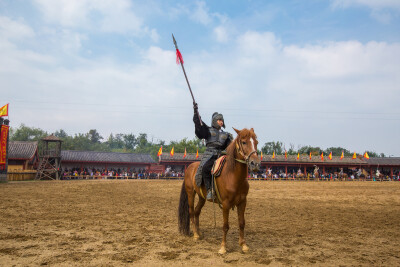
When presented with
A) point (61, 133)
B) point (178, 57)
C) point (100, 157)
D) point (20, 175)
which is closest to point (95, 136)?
point (61, 133)

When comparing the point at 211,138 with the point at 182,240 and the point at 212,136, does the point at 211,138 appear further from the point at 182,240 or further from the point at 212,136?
the point at 182,240

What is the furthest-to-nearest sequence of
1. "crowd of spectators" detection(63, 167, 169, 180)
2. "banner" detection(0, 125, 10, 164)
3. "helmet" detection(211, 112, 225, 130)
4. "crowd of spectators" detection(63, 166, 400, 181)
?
"crowd of spectators" detection(63, 166, 400, 181)
"crowd of spectators" detection(63, 167, 169, 180)
"banner" detection(0, 125, 10, 164)
"helmet" detection(211, 112, 225, 130)

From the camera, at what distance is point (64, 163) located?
39938 mm

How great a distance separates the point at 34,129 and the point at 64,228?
76.0 m

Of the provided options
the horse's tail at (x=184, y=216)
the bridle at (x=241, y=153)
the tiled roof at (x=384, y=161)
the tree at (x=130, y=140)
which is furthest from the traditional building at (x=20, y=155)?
the tree at (x=130, y=140)

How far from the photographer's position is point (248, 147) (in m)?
4.98

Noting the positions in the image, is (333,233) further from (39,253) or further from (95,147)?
(95,147)

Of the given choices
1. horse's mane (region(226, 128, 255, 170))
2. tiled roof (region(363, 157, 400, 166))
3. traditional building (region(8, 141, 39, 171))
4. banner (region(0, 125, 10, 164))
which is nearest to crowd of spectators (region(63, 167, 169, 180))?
traditional building (region(8, 141, 39, 171))

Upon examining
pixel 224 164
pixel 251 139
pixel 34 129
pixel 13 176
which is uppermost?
pixel 34 129

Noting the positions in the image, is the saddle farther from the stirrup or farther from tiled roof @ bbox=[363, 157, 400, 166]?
tiled roof @ bbox=[363, 157, 400, 166]

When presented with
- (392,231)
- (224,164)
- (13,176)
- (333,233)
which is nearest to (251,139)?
(224,164)

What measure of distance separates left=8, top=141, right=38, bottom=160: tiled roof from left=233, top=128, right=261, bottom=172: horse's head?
38.8 metres

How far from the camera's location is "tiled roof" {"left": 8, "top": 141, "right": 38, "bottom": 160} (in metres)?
35.3

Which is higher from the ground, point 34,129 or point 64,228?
point 34,129
